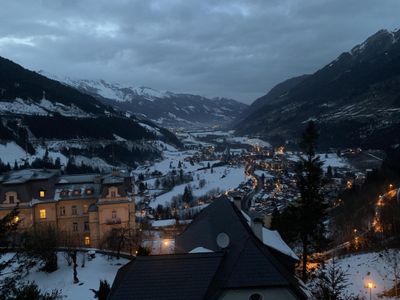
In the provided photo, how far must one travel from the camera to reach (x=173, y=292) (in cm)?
2148

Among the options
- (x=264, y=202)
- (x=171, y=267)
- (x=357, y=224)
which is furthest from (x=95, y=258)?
(x=264, y=202)

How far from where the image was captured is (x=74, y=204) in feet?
185

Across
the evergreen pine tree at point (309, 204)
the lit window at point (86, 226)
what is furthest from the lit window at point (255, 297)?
the lit window at point (86, 226)

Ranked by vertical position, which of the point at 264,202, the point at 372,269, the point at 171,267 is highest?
the point at 171,267

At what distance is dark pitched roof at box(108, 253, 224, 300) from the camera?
21.4m

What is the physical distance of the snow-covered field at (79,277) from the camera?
119 feet

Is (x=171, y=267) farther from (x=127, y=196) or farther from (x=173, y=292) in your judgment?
(x=127, y=196)

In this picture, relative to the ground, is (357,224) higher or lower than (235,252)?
lower

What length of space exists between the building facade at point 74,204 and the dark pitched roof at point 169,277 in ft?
106

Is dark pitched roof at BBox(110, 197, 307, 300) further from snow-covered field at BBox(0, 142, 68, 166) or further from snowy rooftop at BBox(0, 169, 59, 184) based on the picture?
snow-covered field at BBox(0, 142, 68, 166)

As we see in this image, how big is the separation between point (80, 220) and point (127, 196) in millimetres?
6669

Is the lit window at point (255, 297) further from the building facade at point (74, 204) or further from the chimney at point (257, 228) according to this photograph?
the building facade at point (74, 204)

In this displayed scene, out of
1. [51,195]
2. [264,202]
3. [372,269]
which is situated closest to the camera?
[372,269]

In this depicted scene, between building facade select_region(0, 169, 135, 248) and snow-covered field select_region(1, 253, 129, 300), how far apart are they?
9800 mm
